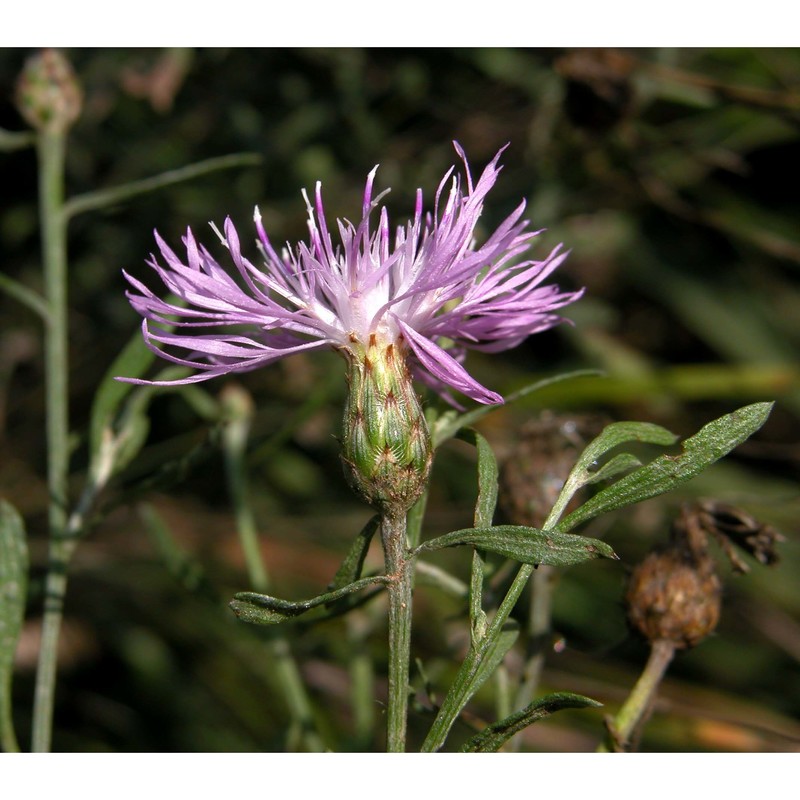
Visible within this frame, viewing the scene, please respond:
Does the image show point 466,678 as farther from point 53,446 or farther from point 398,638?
point 53,446

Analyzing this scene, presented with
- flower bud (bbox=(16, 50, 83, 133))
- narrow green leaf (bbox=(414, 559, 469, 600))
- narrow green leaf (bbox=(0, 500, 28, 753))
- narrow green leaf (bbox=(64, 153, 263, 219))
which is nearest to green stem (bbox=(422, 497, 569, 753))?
narrow green leaf (bbox=(414, 559, 469, 600))

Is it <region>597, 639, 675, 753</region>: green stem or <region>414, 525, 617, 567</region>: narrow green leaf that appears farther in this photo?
<region>597, 639, 675, 753</region>: green stem

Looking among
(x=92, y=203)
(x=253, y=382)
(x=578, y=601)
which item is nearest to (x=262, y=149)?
(x=253, y=382)

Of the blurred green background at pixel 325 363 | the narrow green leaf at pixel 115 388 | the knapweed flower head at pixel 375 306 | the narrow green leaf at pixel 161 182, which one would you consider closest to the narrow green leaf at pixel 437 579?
the knapweed flower head at pixel 375 306

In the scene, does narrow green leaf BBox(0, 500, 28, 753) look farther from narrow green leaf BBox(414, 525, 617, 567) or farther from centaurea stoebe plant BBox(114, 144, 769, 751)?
narrow green leaf BBox(414, 525, 617, 567)

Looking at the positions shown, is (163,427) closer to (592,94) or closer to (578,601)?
A: (578,601)

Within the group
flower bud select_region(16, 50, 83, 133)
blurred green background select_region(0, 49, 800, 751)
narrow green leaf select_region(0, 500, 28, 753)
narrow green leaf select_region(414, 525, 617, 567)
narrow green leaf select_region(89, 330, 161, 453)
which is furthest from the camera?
blurred green background select_region(0, 49, 800, 751)

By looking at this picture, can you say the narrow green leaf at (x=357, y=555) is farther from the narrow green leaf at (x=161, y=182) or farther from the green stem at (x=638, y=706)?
the narrow green leaf at (x=161, y=182)
